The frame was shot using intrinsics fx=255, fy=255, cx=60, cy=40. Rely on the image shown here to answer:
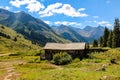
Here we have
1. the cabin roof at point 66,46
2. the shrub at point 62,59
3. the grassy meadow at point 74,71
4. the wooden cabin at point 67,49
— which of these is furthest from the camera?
the cabin roof at point 66,46

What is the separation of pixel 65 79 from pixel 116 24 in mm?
102184

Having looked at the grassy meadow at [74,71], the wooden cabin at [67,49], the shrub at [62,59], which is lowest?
the grassy meadow at [74,71]

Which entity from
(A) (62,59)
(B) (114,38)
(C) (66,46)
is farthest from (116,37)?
(A) (62,59)

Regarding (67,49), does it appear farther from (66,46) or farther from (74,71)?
(74,71)

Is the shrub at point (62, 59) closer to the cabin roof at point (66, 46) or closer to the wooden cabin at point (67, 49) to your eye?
the wooden cabin at point (67, 49)

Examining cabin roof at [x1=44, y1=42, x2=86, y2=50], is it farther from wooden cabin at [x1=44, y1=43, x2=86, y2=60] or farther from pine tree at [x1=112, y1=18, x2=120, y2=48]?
pine tree at [x1=112, y1=18, x2=120, y2=48]

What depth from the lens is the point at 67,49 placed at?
93812 mm

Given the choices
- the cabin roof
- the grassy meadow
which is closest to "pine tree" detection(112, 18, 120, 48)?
the grassy meadow

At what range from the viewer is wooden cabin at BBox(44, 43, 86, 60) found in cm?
9356

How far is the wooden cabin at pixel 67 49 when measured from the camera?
9356 cm

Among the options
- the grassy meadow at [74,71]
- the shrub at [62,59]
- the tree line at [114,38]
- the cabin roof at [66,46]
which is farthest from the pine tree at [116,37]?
the shrub at [62,59]

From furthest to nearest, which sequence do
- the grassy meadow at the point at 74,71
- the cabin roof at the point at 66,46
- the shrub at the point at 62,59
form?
the cabin roof at the point at 66,46 < the shrub at the point at 62,59 < the grassy meadow at the point at 74,71

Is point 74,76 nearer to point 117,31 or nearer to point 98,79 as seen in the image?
point 98,79

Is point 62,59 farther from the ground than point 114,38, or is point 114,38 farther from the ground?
point 114,38
